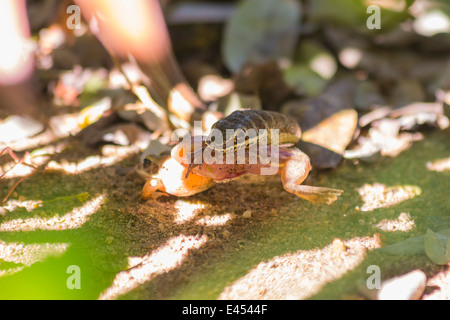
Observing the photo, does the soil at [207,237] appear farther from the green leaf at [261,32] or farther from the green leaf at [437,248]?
A: the green leaf at [261,32]

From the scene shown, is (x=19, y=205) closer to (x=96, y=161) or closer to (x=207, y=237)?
(x=96, y=161)

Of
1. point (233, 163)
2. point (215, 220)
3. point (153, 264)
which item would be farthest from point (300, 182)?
point (153, 264)

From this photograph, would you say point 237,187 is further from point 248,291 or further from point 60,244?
point 60,244

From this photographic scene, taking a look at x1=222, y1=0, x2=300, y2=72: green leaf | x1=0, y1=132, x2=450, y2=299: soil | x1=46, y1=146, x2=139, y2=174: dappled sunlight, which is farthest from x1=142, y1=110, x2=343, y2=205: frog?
x1=222, y1=0, x2=300, y2=72: green leaf

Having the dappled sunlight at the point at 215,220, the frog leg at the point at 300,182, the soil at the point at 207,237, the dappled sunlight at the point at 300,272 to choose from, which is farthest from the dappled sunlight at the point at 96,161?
the dappled sunlight at the point at 300,272
